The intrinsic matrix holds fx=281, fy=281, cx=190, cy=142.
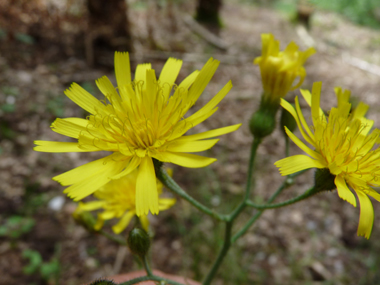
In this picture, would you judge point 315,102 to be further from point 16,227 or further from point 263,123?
point 16,227

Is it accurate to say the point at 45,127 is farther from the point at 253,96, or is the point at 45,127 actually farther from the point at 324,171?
the point at 324,171

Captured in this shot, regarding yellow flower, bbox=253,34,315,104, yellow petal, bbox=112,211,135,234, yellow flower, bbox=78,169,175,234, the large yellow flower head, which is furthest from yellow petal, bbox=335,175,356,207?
yellow petal, bbox=112,211,135,234

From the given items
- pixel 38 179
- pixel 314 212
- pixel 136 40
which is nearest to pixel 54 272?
pixel 38 179

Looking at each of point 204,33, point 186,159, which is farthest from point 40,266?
point 204,33

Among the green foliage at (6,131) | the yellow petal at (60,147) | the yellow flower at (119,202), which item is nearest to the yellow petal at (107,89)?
the yellow petal at (60,147)

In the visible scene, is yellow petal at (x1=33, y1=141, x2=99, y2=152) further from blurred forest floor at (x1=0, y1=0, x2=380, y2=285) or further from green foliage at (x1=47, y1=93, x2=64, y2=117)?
green foliage at (x1=47, y1=93, x2=64, y2=117)

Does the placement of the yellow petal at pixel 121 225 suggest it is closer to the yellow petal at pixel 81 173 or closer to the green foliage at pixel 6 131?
the yellow petal at pixel 81 173

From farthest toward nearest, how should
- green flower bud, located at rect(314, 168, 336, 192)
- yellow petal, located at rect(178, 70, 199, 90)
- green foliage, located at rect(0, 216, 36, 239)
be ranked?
1. green foliage, located at rect(0, 216, 36, 239)
2. yellow petal, located at rect(178, 70, 199, 90)
3. green flower bud, located at rect(314, 168, 336, 192)
